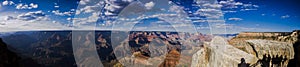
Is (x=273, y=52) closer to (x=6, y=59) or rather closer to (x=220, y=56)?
(x=220, y=56)

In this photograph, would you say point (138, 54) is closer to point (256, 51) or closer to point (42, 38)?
point (256, 51)

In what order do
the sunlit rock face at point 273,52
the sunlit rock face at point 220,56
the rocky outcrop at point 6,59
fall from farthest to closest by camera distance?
the sunlit rock face at point 273,52, the sunlit rock face at point 220,56, the rocky outcrop at point 6,59

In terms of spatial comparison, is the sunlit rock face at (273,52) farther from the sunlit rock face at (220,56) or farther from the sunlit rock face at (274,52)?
the sunlit rock face at (220,56)

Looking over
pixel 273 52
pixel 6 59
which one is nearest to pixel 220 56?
pixel 273 52

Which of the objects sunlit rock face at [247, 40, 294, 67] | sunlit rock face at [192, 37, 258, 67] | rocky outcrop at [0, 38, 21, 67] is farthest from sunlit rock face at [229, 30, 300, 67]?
rocky outcrop at [0, 38, 21, 67]

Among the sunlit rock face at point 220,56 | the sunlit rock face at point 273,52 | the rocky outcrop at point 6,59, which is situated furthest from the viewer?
the sunlit rock face at point 273,52

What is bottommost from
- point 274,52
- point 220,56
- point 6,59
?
point 220,56

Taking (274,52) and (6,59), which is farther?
(274,52)

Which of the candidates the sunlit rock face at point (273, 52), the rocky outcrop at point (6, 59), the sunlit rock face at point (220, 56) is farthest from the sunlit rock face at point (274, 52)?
the rocky outcrop at point (6, 59)

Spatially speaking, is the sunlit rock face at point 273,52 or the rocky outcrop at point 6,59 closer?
the rocky outcrop at point 6,59

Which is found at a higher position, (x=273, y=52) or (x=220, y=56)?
(x=273, y=52)
